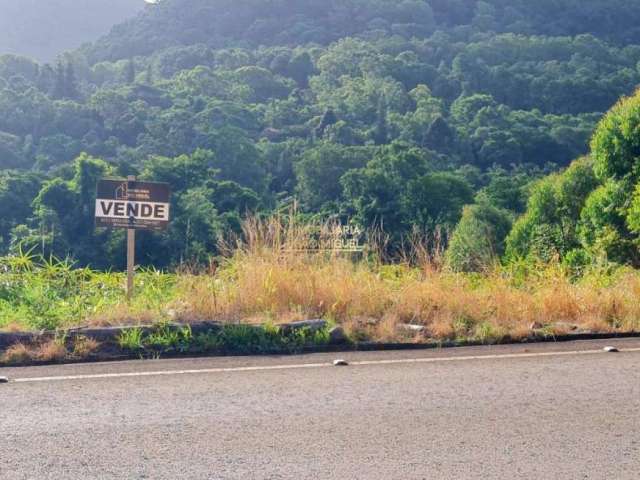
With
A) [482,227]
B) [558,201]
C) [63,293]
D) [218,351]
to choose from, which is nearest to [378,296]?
[218,351]

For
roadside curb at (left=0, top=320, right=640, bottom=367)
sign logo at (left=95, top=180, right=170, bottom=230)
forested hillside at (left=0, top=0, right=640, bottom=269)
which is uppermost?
forested hillside at (left=0, top=0, right=640, bottom=269)

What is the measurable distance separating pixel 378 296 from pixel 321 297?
0.53 m

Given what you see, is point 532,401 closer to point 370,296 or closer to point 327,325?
point 327,325

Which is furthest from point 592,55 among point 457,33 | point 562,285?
point 562,285

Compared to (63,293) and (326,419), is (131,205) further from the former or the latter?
(326,419)

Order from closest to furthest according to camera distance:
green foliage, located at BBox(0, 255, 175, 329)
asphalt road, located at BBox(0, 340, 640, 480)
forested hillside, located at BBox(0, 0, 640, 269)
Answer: asphalt road, located at BBox(0, 340, 640, 480) < green foliage, located at BBox(0, 255, 175, 329) < forested hillside, located at BBox(0, 0, 640, 269)

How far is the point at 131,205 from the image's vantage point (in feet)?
25.4

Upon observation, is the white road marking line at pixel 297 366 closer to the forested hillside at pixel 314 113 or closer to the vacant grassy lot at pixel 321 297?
the vacant grassy lot at pixel 321 297

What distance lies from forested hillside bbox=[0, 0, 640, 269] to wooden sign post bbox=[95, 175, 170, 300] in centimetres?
354

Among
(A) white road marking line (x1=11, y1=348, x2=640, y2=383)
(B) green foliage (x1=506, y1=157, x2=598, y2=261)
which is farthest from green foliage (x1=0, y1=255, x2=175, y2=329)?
(B) green foliage (x1=506, y1=157, x2=598, y2=261)

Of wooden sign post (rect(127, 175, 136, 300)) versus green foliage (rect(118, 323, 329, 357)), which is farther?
wooden sign post (rect(127, 175, 136, 300))

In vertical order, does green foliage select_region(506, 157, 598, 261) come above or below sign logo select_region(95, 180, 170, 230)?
above

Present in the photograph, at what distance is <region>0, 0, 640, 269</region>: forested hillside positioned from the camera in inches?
2058

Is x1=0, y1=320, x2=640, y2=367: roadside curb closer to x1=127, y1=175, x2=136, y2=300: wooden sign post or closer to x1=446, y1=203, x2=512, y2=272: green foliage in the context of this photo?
x1=127, y1=175, x2=136, y2=300: wooden sign post
